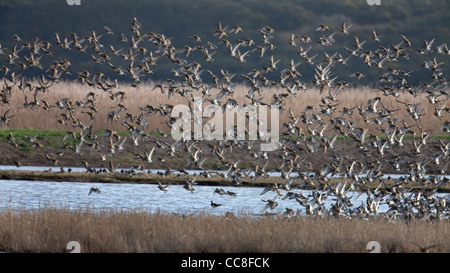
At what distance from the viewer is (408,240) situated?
14.6 meters

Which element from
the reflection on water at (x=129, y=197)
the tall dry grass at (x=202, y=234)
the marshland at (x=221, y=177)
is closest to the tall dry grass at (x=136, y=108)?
the marshland at (x=221, y=177)

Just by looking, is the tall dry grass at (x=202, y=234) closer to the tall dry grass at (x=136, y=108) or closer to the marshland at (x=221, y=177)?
the marshland at (x=221, y=177)

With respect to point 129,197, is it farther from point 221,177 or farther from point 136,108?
point 136,108

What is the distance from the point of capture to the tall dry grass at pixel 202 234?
14.3 m

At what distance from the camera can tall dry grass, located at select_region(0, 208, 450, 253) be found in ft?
46.8

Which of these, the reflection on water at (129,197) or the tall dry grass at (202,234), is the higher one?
the reflection on water at (129,197)

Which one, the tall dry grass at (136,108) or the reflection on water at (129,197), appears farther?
the tall dry grass at (136,108)

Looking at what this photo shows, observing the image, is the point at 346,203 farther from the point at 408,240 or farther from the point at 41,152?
the point at 41,152

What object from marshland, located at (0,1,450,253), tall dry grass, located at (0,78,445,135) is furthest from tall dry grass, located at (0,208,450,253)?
tall dry grass, located at (0,78,445,135)

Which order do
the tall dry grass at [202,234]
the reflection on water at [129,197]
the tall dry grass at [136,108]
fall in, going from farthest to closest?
the tall dry grass at [136,108], the reflection on water at [129,197], the tall dry grass at [202,234]

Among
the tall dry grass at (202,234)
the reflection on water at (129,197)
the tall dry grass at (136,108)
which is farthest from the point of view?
the tall dry grass at (136,108)

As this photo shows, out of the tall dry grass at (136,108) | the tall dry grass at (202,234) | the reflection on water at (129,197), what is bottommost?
the tall dry grass at (202,234)

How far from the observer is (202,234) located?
1467 cm

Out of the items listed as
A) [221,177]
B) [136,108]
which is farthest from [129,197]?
[136,108]
